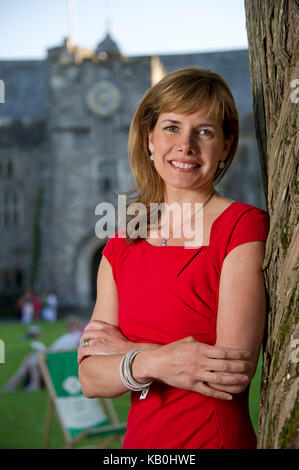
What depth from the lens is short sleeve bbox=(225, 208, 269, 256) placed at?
71.6 inches

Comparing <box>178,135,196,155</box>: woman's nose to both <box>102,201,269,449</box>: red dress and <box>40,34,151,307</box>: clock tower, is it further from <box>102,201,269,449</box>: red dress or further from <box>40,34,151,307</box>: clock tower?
<box>40,34,151,307</box>: clock tower

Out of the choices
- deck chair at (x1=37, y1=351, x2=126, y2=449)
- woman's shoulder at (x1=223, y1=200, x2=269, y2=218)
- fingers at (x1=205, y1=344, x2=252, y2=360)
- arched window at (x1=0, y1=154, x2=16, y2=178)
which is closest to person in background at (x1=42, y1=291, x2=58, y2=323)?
arched window at (x1=0, y1=154, x2=16, y2=178)

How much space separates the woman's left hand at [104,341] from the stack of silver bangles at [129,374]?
83 mm

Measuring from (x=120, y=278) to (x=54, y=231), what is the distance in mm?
23182

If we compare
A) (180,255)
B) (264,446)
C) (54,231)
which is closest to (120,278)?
(180,255)

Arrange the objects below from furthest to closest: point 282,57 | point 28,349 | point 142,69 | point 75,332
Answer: point 142,69, point 28,349, point 75,332, point 282,57

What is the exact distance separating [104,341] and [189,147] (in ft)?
2.27

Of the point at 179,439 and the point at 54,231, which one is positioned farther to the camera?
the point at 54,231

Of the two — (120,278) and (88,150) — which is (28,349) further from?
(88,150)

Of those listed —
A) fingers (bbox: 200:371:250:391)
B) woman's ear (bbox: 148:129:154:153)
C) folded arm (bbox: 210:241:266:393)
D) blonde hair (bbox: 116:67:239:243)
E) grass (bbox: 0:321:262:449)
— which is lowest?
grass (bbox: 0:321:262:449)

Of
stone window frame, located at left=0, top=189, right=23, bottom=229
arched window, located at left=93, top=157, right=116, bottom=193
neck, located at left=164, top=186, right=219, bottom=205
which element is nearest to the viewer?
neck, located at left=164, top=186, right=219, bottom=205

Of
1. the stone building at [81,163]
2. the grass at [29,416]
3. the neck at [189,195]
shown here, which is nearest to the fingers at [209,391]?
the neck at [189,195]

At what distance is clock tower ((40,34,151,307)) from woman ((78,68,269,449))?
22.3 metres
